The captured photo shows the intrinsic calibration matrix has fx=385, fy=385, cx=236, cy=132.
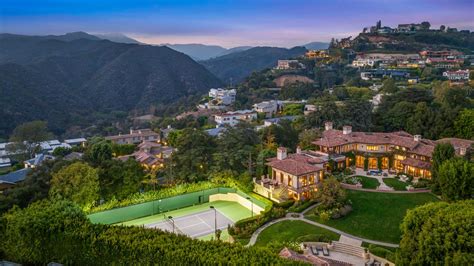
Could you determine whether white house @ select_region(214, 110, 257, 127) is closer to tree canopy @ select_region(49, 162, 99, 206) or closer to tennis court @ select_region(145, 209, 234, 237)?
tennis court @ select_region(145, 209, 234, 237)

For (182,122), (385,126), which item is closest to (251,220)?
(385,126)

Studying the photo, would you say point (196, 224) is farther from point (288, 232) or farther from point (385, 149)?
point (385, 149)

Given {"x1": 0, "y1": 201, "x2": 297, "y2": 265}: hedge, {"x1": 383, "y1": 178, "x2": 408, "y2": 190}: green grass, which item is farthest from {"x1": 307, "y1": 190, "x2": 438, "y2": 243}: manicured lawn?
{"x1": 0, "y1": 201, "x2": 297, "y2": 265}: hedge

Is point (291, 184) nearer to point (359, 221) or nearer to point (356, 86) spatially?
point (359, 221)

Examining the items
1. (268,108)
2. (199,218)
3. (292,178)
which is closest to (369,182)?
(292,178)

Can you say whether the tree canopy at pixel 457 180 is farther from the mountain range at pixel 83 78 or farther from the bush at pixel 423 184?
the mountain range at pixel 83 78

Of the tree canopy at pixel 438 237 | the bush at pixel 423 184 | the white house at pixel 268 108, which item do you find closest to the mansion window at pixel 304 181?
the bush at pixel 423 184

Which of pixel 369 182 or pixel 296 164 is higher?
pixel 296 164
